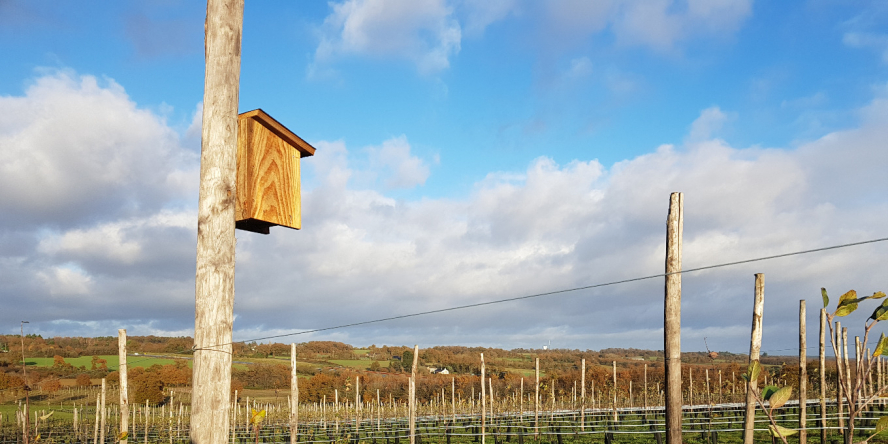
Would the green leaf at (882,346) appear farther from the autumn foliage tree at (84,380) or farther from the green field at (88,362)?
the green field at (88,362)

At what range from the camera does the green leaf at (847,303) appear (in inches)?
68.6

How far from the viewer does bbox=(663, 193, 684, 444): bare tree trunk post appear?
3.93 meters

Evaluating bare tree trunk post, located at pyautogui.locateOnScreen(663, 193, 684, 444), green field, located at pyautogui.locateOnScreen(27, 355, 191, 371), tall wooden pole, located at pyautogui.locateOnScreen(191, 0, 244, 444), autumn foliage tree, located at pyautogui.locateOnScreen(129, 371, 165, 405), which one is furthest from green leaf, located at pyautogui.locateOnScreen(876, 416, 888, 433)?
green field, located at pyautogui.locateOnScreen(27, 355, 191, 371)

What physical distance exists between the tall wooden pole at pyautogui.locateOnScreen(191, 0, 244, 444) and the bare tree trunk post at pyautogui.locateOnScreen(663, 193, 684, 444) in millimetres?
2879

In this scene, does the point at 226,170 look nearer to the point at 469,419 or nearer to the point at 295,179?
the point at 295,179

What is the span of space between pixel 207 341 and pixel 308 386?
42.4 meters

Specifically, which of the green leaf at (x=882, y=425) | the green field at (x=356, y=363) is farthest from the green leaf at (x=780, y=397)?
the green field at (x=356, y=363)

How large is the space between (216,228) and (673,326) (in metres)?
3.02

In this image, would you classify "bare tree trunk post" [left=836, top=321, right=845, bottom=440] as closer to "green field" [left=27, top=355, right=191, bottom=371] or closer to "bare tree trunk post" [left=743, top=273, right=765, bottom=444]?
"bare tree trunk post" [left=743, top=273, right=765, bottom=444]

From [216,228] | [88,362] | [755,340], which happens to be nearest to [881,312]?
[216,228]

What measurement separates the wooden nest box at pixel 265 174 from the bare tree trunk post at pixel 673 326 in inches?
99.7

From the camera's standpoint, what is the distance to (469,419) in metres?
23.0

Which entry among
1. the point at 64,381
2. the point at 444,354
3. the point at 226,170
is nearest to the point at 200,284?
the point at 226,170

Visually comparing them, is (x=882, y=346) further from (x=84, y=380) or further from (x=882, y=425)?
(x=84, y=380)
